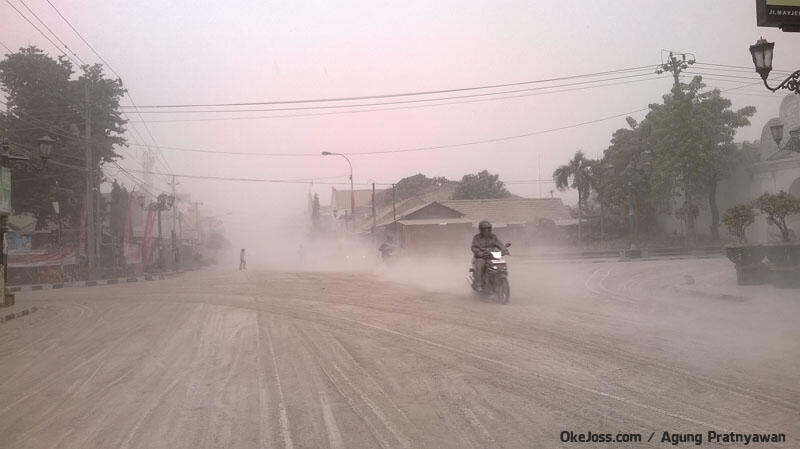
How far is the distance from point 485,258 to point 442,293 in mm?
2740

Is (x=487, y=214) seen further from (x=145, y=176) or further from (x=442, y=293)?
(x=145, y=176)

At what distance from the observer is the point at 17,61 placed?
3797 cm

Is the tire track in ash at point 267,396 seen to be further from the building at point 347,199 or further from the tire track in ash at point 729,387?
the building at point 347,199

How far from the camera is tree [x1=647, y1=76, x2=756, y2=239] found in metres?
36.7

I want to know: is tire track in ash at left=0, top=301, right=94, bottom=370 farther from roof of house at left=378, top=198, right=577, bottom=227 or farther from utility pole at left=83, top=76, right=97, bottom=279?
roof of house at left=378, top=198, right=577, bottom=227

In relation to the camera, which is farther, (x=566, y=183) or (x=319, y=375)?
(x=566, y=183)

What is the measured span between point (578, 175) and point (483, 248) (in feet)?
129

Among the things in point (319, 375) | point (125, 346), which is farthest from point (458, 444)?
point (125, 346)

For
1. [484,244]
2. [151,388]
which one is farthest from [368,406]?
[484,244]

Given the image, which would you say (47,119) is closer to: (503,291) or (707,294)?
(503,291)

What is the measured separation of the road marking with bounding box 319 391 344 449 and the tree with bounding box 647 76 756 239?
36.5m

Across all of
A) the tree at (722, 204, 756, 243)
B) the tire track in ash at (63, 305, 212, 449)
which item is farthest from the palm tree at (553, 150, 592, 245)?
the tire track in ash at (63, 305, 212, 449)

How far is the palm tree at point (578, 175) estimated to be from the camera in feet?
166

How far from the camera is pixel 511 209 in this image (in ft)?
186
